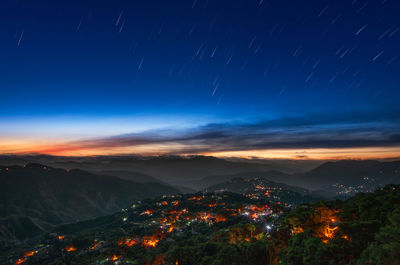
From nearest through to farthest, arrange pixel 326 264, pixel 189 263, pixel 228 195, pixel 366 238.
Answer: pixel 326 264, pixel 366 238, pixel 189 263, pixel 228 195

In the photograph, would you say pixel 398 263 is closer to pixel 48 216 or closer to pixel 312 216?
pixel 312 216

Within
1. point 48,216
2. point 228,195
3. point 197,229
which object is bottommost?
point 48,216

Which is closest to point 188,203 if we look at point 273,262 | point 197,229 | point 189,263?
point 197,229

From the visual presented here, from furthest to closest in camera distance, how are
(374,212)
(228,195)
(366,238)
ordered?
(228,195) < (374,212) < (366,238)

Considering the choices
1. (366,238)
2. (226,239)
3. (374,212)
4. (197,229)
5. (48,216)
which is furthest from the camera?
(48,216)

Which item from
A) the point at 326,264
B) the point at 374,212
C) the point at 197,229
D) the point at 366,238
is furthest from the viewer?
the point at 197,229

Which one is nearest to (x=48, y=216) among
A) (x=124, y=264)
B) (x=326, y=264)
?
(x=124, y=264)

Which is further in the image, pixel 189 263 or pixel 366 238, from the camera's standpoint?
pixel 189 263

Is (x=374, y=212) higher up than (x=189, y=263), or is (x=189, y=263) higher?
(x=374, y=212)

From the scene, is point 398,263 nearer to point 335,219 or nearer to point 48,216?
point 335,219
